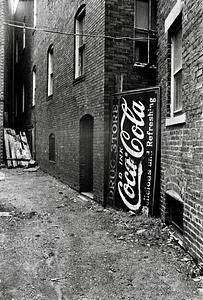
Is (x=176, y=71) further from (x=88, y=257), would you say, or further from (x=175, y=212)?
(x=88, y=257)

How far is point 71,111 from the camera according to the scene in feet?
33.1

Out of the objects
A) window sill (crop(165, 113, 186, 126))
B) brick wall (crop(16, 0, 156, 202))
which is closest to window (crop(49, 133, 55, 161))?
brick wall (crop(16, 0, 156, 202))

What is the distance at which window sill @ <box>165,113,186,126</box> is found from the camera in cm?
482

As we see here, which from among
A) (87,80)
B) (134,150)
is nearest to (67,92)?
(87,80)

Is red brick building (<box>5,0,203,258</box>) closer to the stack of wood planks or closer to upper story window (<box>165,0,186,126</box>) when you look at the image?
upper story window (<box>165,0,186,126</box>)

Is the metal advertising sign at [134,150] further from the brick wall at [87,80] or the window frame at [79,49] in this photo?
the window frame at [79,49]

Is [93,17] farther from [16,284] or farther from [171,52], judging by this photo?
[16,284]

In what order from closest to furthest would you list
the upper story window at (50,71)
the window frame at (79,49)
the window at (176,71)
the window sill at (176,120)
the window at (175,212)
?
the window sill at (176,120), the window at (175,212), the window at (176,71), the window frame at (79,49), the upper story window at (50,71)

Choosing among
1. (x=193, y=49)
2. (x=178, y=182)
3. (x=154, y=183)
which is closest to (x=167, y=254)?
(x=178, y=182)

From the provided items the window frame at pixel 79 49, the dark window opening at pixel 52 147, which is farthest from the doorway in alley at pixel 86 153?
the dark window opening at pixel 52 147

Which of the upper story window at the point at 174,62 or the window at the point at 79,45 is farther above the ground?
the window at the point at 79,45

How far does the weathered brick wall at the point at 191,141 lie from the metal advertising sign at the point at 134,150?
2.40 ft

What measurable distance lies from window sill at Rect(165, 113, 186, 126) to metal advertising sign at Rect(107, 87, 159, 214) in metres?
0.64

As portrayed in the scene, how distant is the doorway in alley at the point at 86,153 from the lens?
9.37 metres
